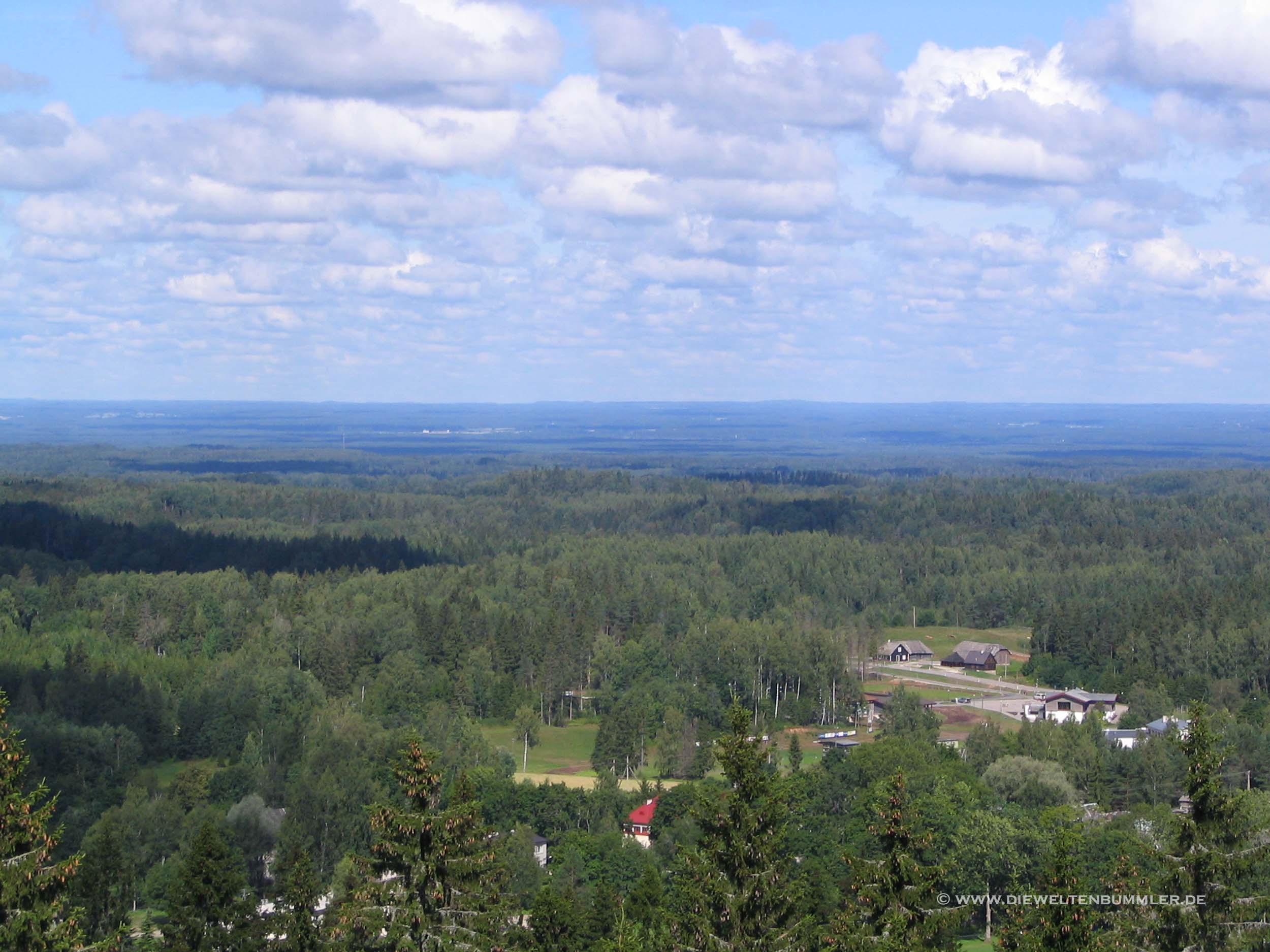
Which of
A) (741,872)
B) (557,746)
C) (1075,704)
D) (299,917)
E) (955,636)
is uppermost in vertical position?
(741,872)

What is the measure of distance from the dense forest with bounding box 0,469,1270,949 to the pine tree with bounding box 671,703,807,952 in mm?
52

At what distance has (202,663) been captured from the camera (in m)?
93.2

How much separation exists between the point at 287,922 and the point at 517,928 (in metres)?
5.72

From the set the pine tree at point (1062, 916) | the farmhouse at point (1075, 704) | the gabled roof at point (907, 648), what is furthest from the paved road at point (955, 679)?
the pine tree at point (1062, 916)

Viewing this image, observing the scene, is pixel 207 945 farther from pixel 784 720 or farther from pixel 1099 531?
pixel 1099 531

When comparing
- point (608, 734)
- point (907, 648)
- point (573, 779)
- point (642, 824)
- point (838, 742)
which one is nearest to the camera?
point (642, 824)

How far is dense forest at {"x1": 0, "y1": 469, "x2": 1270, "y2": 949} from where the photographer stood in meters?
20.1

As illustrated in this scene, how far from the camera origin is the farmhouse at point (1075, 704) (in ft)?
291

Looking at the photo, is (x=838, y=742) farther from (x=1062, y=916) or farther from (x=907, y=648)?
(x=1062, y=916)

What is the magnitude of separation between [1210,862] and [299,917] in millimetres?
16704

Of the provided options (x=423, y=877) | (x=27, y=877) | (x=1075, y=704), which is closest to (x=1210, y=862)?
(x=423, y=877)

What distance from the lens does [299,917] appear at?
27312 millimetres

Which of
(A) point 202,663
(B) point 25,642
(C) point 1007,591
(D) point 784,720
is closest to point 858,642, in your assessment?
(D) point 784,720

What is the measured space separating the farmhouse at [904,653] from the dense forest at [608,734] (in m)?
4.71
